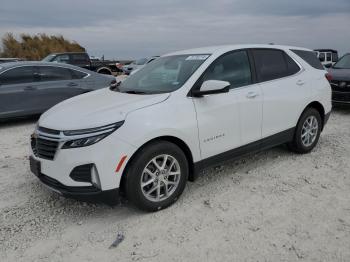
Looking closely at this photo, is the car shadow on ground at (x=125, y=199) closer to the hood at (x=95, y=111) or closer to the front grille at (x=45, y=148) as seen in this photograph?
the front grille at (x=45, y=148)

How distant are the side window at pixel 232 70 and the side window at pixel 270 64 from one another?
0.65 ft

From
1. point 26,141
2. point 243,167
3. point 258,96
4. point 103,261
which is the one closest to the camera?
point 103,261

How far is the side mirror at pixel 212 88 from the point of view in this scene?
3.64m

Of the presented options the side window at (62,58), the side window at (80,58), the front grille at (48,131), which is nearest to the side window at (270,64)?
the front grille at (48,131)

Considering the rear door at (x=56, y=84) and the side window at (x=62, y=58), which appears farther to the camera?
the side window at (x=62, y=58)

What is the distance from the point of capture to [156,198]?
3607mm

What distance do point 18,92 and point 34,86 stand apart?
394 mm

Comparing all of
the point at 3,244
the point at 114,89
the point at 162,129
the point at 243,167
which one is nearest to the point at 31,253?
the point at 3,244

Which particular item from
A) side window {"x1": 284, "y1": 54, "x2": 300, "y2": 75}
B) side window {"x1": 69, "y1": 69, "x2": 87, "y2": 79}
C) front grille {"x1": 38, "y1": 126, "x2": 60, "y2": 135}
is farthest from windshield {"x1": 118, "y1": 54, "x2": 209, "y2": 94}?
side window {"x1": 69, "y1": 69, "x2": 87, "y2": 79}

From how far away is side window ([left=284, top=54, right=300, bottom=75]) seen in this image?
494 centimetres

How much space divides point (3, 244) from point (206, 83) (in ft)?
8.25

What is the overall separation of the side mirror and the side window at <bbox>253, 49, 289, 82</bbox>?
992mm

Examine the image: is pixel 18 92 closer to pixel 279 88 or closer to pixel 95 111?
pixel 95 111

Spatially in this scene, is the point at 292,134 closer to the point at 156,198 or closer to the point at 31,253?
the point at 156,198
